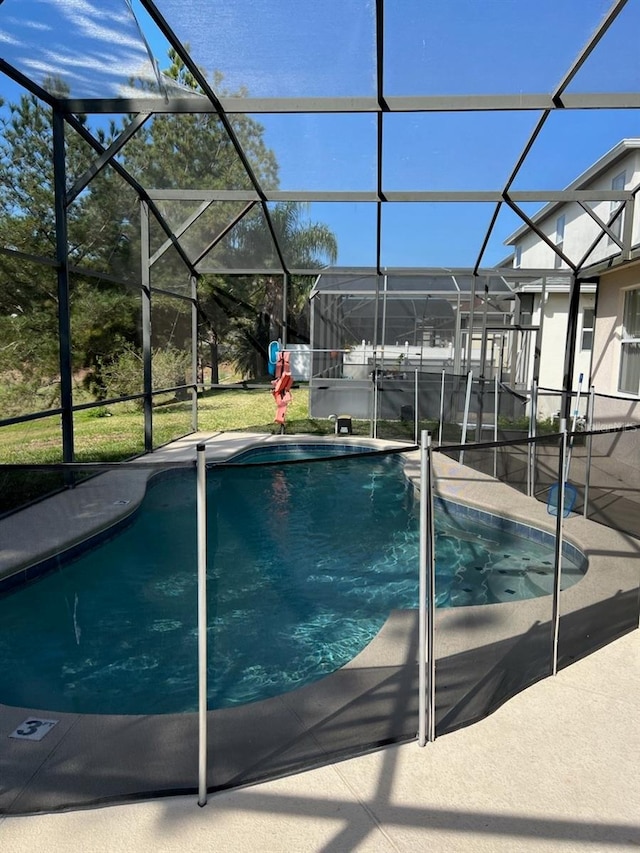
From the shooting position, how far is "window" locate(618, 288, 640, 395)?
8.62 meters

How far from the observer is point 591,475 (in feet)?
15.7

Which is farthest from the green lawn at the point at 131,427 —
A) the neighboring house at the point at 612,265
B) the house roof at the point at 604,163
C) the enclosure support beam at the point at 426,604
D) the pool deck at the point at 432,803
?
the pool deck at the point at 432,803

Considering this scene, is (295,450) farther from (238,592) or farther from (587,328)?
(587,328)

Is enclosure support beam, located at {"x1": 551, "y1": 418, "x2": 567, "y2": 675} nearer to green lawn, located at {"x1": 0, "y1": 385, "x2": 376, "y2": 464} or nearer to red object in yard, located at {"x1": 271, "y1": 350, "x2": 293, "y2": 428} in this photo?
green lawn, located at {"x1": 0, "y1": 385, "x2": 376, "y2": 464}

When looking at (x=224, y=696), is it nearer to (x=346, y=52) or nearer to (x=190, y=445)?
(x=346, y=52)

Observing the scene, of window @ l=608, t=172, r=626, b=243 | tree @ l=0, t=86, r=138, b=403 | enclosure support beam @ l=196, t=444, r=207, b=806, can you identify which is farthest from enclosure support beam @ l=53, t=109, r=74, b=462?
window @ l=608, t=172, r=626, b=243

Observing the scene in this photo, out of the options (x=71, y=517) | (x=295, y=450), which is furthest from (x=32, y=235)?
(x=71, y=517)

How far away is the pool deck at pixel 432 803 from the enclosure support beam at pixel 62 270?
13.6ft

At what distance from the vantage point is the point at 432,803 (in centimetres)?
204

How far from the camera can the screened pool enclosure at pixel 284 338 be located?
2.46 m

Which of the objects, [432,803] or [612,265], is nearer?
[432,803]

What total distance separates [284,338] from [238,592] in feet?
30.7

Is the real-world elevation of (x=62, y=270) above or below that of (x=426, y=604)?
above

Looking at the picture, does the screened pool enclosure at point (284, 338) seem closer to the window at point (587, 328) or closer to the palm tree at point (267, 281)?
the palm tree at point (267, 281)
